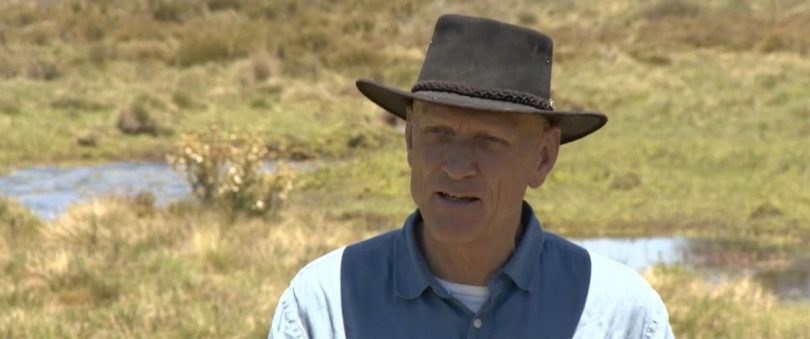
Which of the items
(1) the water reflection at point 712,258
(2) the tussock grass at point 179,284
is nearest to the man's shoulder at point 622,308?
(2) the tussock grass at point 179,284

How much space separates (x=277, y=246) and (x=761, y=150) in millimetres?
9159

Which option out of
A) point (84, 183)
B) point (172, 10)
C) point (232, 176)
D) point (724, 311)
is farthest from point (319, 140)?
point (172, 10)

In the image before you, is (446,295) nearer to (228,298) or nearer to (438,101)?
(438,101)

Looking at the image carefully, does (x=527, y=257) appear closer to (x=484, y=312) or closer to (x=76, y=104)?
(x=484, y=312)

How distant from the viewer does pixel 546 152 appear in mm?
2867

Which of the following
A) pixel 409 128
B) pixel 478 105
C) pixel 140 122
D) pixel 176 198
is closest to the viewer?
pixel 478 105

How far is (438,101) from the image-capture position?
2.65m

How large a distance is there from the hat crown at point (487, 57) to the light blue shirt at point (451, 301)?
0.32m

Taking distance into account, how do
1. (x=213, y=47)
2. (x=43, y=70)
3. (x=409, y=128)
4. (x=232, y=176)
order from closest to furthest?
(x=409, y=128) < (x=232, y=176) < (x=43, y=70) < (x=213, y=47)

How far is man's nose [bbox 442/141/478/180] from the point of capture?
2674 mm

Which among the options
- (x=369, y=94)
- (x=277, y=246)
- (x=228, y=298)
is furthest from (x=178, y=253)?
(x=369, y=94)

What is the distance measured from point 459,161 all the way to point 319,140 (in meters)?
17.0

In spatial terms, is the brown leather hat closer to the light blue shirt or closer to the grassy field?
the light blue shirt

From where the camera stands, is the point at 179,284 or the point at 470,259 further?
the point at 179,284
